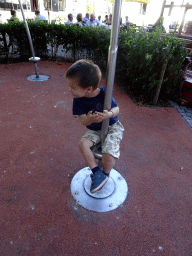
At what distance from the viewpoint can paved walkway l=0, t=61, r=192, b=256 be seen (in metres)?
1.60

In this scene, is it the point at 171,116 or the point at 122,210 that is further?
the point at 171,116

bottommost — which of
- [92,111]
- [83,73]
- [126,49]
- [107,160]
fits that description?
[107,160]

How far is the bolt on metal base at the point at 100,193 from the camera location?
1.89 m

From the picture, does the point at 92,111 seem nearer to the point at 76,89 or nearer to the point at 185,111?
the point at 76,89

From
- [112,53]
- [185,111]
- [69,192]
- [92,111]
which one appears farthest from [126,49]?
[69,192]

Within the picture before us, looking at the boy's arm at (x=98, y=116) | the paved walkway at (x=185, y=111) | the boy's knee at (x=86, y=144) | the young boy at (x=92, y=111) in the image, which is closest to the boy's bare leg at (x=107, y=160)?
the young boy at (x=92, y=111)

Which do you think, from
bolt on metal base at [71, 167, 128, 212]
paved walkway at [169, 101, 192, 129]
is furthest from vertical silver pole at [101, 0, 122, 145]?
paved walkway at [169, 101, 192, 129]

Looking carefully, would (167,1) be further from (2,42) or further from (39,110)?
(39,110)

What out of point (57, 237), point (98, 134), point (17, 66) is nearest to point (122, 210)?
point (57, 237)

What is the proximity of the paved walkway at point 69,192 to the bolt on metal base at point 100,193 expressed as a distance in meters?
0.07

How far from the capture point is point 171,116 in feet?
12.8

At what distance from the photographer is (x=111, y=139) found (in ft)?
5.70

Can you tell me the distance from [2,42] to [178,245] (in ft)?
27.0

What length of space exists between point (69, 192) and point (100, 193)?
1.19ft
